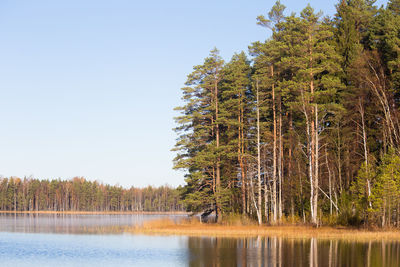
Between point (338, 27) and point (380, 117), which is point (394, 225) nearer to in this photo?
point (380, 117)

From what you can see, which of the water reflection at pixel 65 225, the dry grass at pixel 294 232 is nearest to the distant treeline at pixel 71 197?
the water reflection at pixel 65 225

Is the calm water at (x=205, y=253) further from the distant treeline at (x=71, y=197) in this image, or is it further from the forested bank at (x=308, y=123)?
the distant treeline at (x=71, y=197)

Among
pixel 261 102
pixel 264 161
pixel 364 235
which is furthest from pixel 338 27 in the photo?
pixel 364 235

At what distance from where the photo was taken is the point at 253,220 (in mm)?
49000

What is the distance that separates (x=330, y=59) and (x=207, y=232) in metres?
20.2

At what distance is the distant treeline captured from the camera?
543 ft

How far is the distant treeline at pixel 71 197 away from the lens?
165625 mm

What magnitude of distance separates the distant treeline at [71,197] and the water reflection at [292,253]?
5225 inches

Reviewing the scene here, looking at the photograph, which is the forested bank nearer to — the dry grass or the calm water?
the dry grass

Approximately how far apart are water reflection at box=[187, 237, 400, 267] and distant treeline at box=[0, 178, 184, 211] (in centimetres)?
13271

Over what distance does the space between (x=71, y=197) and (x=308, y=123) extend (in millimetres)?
146166

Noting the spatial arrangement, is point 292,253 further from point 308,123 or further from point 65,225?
point 65,225

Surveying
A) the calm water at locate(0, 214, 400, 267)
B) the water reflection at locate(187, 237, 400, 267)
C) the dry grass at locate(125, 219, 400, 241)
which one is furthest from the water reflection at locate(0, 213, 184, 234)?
the water reflection at locate(187, 237, 400, 267)

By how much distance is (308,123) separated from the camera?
42.5m
